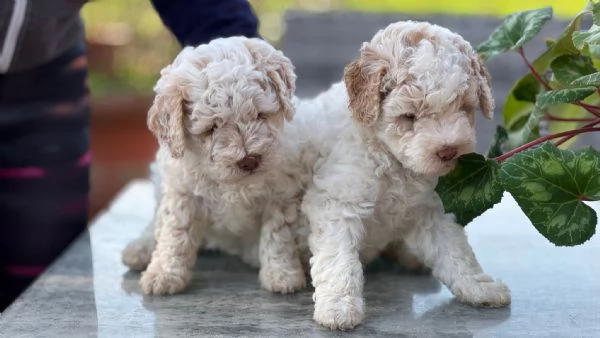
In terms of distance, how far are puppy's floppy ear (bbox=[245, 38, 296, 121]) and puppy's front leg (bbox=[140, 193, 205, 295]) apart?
1.08 feet

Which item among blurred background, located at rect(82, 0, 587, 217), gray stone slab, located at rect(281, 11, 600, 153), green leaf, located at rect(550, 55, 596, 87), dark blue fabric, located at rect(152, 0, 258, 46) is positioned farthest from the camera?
blurred background, located at rect(82, 0, 587, 217)

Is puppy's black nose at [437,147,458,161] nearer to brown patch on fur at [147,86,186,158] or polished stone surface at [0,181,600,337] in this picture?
polished stone surface at [0,181,600,337]

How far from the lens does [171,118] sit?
1.75 metres

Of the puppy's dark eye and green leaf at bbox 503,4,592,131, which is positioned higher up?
green leaf at bbox 503,4,592,131

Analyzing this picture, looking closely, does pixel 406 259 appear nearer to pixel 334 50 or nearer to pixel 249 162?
pixel 249 162

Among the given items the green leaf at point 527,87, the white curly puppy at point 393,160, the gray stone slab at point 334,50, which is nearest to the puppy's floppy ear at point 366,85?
the white curly puppy at point 393,160

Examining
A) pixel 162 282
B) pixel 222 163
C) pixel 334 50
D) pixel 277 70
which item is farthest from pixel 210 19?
pixel 334 50

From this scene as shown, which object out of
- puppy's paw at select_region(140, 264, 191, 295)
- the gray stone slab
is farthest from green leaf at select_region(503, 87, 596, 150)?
the gray stone slab

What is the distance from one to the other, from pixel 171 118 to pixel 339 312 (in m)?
0.53

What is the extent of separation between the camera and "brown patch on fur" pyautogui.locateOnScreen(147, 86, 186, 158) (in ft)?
5.72

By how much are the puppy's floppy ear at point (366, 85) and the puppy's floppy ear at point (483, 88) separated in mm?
193

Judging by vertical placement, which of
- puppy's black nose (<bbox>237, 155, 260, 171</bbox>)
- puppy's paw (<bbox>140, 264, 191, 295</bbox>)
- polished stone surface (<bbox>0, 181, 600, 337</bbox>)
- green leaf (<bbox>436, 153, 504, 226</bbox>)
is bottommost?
polished stone surface (<bbox>0, 181, 600, 337</bbox>)

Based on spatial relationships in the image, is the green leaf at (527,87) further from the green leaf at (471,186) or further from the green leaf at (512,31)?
the green leaf at (471,186)

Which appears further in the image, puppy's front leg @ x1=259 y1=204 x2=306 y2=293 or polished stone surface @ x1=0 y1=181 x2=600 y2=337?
puppy's front leg @ x1=259 y1=204 x2=306 y2=293
